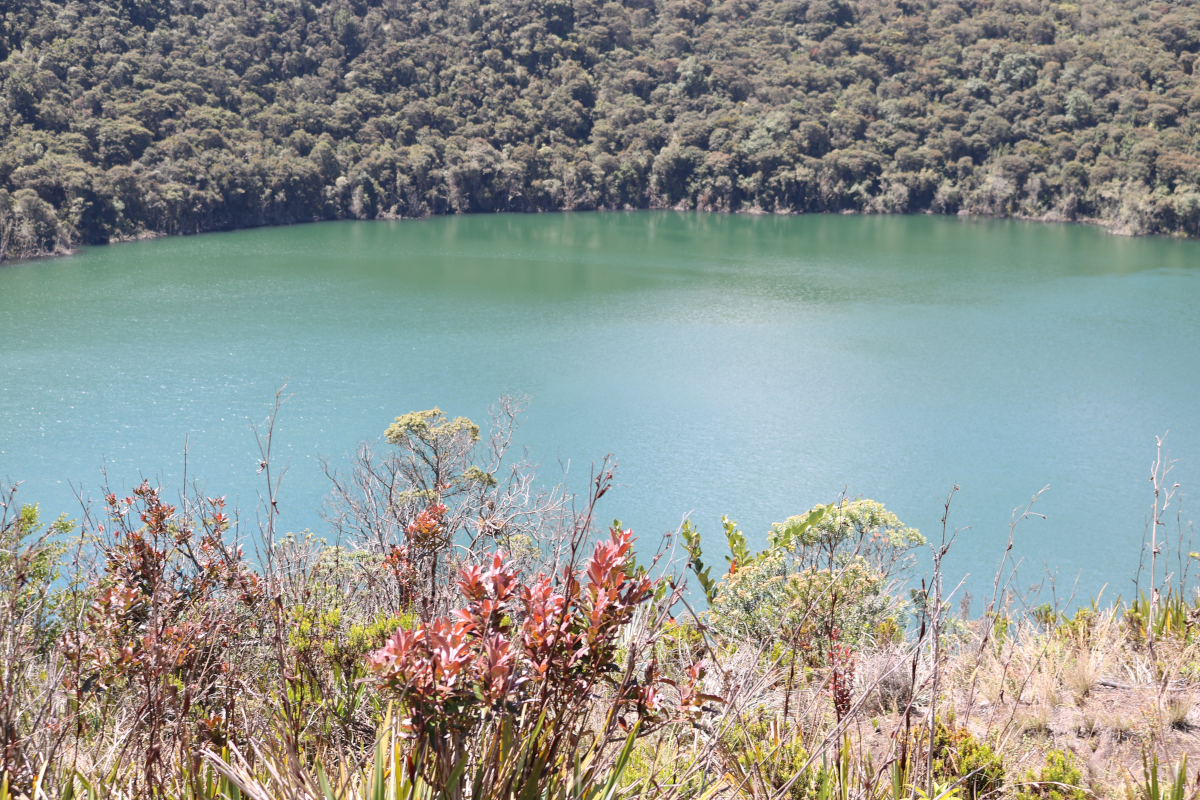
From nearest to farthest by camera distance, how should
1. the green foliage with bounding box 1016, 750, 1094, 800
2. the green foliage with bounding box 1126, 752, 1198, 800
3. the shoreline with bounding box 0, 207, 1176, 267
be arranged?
the green foliage with bounding box 1126, 752, 1198, 800 < the green foliage with bounding box 1016, 750, 1094, 800 < the shoreline with bounding box 0, 207, 1176, 267

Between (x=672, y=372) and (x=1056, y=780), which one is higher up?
(x=1056, y=780)

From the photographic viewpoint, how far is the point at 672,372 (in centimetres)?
2431

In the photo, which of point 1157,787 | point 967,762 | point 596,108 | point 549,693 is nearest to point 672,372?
point 967,762

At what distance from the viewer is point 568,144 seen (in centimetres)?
6494

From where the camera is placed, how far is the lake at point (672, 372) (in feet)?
54.5

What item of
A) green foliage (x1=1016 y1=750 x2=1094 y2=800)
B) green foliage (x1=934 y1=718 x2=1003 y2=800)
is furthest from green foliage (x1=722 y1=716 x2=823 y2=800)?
green foliage (x1=1016 y1=750 x2=1094 y2=800)

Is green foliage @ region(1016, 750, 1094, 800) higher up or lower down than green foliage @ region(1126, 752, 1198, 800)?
lower down

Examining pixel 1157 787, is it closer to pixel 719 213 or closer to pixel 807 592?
pixel 807 592

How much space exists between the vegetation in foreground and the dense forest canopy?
45330mm

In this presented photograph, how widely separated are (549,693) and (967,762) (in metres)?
2.13

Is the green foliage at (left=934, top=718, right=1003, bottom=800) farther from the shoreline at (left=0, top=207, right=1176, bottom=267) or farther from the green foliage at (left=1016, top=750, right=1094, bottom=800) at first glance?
the shoreline at (left=0, top=207, right=1176, bottom=267)

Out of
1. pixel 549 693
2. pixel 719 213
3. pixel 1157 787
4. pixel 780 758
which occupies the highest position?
pixel 719 213

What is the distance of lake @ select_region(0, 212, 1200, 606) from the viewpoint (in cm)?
1662

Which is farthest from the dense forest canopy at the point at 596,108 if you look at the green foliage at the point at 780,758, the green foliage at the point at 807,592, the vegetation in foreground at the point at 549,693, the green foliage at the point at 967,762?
the green foliage at the point at 967,762
